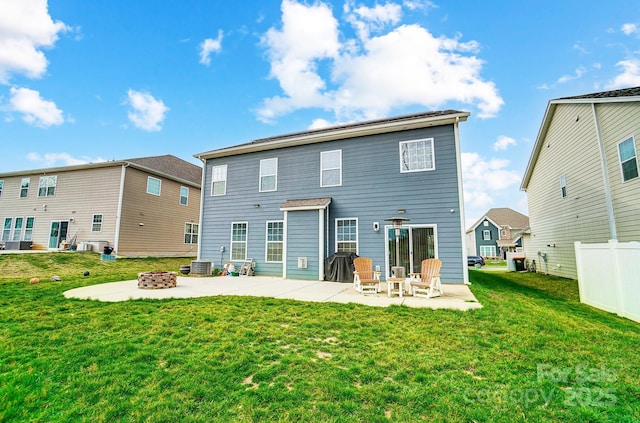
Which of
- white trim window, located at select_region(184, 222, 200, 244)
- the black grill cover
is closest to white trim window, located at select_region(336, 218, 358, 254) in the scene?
the black grill cover

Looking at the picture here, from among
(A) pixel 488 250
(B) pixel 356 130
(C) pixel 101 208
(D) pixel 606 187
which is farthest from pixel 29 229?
(A) pixel 488 250

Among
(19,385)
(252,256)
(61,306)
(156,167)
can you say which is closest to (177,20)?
(156,167)

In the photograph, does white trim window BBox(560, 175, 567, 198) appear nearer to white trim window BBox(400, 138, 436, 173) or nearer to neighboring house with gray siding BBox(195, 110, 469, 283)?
neighboring house with gray siding BBox(195, 110, 469, 283)

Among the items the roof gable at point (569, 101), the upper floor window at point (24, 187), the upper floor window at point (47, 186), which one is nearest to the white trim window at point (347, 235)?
the roof gable at point (569, 101)

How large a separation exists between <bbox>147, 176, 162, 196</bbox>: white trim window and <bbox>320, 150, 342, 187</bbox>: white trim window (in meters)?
13.7

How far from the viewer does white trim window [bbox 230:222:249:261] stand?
485 inches

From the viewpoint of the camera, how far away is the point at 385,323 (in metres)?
4.70

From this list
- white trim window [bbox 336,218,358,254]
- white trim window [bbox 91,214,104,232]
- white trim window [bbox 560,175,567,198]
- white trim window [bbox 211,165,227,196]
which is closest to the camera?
white trim window [bbox 336,218,358,254]

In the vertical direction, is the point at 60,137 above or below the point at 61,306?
above

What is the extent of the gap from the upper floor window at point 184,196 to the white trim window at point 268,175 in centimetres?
1168

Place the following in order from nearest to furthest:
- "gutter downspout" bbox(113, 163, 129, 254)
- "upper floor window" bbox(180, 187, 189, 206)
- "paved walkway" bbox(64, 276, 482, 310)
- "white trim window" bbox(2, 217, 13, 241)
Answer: "paved walkway" bbox(64, 276, 482, 310), "gutter downspout" bbox(113, 163, 129, 254), "white trim window" bbox(2, 217, 13, 241), "upper floor window" bbox(180, 187, 189, 206)

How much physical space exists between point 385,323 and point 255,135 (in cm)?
1299

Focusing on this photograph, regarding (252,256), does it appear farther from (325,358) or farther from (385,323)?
(325,358)

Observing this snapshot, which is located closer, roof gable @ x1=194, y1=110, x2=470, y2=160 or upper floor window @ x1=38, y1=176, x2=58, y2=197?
roof gable @ x1=194, y1=110, x2=470, y2=160
